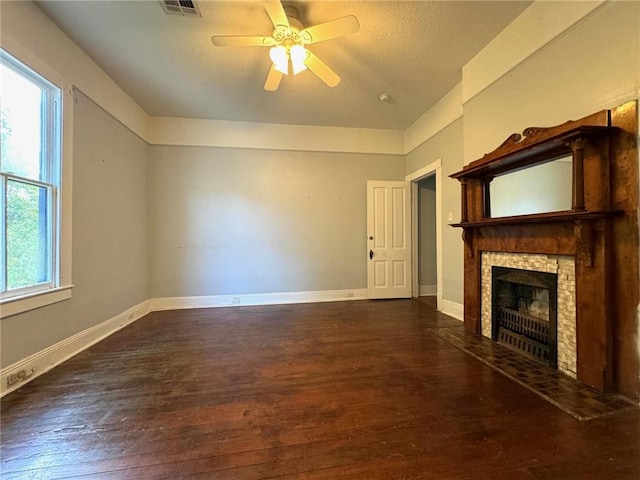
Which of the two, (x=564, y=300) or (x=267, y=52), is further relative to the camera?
(x=267, y=52)

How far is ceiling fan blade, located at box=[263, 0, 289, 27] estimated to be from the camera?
6.57 ft

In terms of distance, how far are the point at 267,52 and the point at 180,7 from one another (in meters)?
0.85

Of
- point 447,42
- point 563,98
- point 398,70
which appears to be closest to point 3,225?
point 398,70

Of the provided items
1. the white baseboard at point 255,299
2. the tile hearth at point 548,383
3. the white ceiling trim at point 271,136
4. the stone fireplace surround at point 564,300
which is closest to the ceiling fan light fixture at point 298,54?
the white ceiling trim at point 271,136

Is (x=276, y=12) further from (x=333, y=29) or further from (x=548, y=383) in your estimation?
(x=548, y=383)

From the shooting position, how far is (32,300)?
2246mm

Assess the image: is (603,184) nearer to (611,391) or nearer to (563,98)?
(563,98)

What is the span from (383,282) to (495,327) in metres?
2.27

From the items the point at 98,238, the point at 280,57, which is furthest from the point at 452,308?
the point at 98,238

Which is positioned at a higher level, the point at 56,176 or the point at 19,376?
the point at 56,176

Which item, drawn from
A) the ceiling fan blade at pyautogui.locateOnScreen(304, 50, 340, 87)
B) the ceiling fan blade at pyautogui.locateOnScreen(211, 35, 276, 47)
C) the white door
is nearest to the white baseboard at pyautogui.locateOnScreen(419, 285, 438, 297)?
the white door

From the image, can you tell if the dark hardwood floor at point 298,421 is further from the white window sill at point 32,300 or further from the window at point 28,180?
the window at point 28,180

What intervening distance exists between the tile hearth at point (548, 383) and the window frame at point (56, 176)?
381 cm

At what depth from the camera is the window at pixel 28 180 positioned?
212 cm
